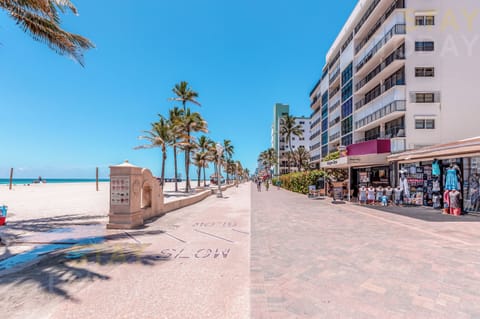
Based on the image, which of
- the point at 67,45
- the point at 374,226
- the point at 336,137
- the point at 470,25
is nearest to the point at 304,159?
the point at 336,137

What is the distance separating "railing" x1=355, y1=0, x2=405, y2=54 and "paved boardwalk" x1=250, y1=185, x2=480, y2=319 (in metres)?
23.9

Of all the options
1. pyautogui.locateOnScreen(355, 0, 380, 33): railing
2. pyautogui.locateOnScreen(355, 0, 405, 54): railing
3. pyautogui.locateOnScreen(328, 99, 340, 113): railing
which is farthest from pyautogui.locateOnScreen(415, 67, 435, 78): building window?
pyautogui.locateOnScreen(328, 99, 340, 113): railing

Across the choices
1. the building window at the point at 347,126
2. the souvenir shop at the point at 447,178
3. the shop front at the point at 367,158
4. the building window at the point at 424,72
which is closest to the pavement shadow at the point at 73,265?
the souvenir shop at the point at 447,178

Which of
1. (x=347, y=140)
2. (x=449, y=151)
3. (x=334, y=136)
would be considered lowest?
(x=449, y=151)

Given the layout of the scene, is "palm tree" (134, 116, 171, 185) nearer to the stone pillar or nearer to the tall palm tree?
the tall palm tree

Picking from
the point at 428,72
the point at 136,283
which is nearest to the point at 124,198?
the point at 136,283

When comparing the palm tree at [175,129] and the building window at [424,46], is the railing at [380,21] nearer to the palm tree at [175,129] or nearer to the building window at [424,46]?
the building window at [424,46]

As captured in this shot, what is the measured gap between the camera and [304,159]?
6950 cm

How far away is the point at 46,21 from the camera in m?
8.23

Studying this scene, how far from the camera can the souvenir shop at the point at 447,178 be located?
12.6m

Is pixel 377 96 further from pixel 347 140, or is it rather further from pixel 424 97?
pixel 347 140

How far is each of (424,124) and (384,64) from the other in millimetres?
7756

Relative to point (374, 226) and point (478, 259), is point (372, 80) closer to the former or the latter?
point (374, 226)

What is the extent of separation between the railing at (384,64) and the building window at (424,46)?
3.40 feet
